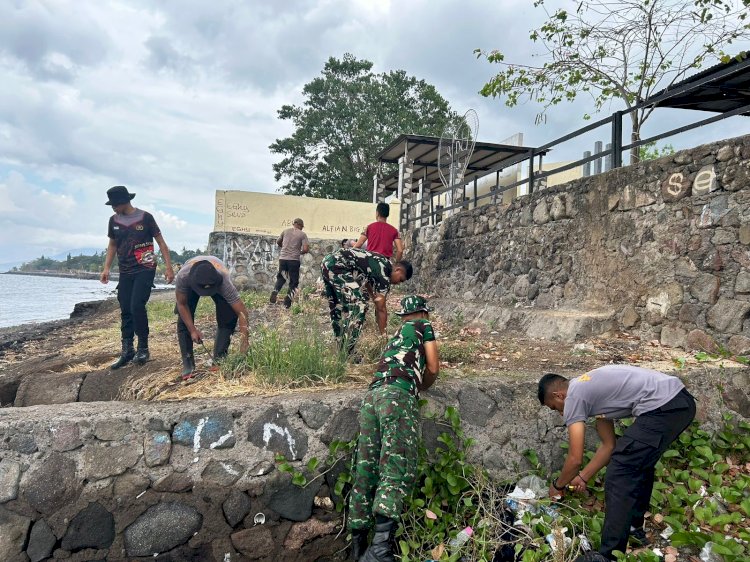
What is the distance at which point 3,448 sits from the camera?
10.1 ft

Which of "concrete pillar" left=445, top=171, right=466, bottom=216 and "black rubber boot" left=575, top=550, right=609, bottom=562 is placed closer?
"black rubber boot" left=575, top=550, right=609, bottom=562

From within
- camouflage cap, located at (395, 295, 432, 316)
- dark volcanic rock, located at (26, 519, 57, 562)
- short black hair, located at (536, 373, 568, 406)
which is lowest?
dark volcanic rock, located at (26, 519, 57, 562)

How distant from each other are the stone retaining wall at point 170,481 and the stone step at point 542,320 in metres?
2.99

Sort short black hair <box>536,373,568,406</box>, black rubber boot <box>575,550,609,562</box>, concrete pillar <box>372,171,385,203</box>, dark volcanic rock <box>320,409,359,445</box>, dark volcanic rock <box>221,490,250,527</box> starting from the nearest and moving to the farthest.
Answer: black rubber boot <box>575,550,609,562</box>, short black hair <box>536,373,568,406</box>, dark volcanic rock <box>221,490,250,527</box>, dark volcanic rock <box>320,409,359,445</box>, concrete pillar <box>372,171,385,203</box>

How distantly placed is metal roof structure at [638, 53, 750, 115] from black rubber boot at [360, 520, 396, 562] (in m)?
5.58

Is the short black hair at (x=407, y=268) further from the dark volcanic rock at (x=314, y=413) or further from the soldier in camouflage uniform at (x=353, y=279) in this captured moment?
the dark volcanic rock at (x=314, y=413)

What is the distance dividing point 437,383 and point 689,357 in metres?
2.55

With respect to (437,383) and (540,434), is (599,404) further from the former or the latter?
(437,383)

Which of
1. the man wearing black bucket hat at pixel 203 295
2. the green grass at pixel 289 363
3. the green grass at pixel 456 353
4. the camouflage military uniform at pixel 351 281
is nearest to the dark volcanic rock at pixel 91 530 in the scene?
the man wearing black bucket hat at pixel 203 295

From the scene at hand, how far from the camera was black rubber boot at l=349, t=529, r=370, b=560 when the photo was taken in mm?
3085

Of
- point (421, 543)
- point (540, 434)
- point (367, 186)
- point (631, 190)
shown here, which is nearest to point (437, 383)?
point (540, 434)

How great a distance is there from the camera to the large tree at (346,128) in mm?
23219

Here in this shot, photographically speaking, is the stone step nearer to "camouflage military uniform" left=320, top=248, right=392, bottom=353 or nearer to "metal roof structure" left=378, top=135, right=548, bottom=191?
"camouflage military uniform" left=320, top=248, right=392, bottom=353

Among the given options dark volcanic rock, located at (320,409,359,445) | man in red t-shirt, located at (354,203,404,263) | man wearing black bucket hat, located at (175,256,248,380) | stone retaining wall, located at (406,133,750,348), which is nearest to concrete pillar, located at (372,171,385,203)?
stone retaining wall, located at (406,133,750,348)
